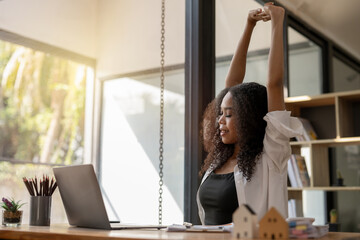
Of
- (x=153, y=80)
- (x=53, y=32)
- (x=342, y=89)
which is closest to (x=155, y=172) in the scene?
(x=153, y=80)

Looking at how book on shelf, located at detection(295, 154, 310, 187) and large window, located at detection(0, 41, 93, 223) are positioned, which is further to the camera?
book on shelf, located at detection(295, 154, 310, 187)

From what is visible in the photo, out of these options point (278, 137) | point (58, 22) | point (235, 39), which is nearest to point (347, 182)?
point (235, 39)

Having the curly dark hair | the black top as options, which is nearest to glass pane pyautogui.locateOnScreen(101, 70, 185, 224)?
the curly dark hair

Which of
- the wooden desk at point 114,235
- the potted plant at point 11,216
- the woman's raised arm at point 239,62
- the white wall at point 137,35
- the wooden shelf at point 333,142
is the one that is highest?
the white wall at point 137,35

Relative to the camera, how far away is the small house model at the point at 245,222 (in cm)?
130

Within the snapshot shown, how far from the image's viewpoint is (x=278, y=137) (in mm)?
2074

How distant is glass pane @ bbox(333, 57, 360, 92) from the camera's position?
5277 mm

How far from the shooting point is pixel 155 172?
10.8 feet

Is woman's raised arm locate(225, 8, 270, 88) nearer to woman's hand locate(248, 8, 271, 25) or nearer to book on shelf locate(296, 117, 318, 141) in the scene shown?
woman's hand locate(248, 8, 271, 25)

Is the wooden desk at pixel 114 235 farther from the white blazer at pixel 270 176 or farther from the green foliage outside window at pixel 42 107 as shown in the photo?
the green foliage outside window at pixel 42 107

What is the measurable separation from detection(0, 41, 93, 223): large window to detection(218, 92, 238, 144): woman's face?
1503 millimetres

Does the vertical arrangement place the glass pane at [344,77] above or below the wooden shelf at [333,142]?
above

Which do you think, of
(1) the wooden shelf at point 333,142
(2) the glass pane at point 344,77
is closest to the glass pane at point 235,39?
(1) the wooden shelf at point 333,142

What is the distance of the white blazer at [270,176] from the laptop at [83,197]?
0.39 metres
